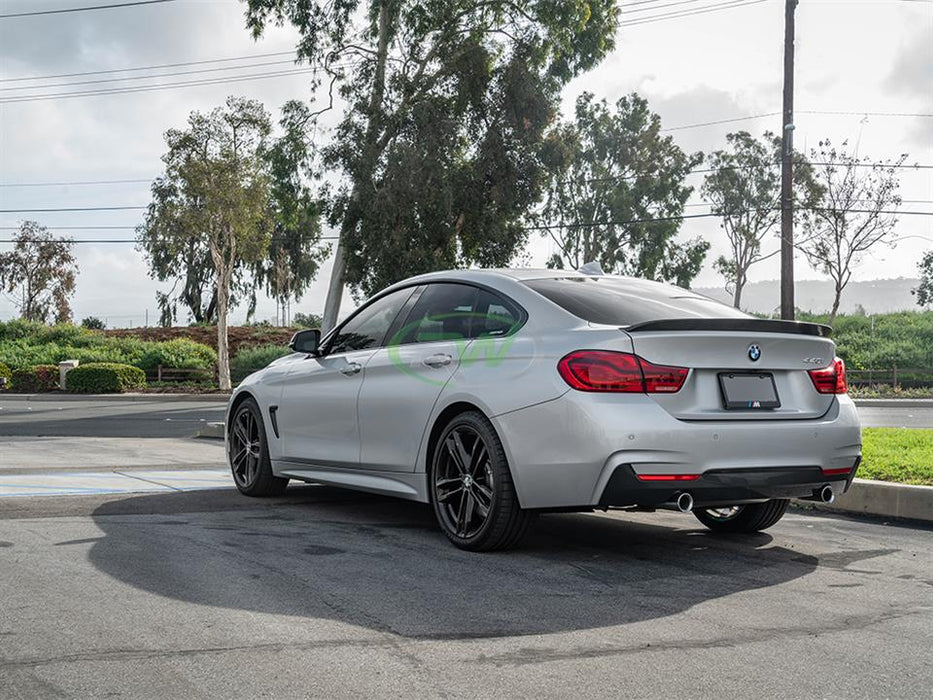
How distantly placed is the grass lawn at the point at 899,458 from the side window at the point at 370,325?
4.07 m

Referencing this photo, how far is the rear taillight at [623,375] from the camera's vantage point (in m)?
5.29

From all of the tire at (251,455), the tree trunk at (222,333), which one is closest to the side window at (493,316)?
the tire at (251,455)

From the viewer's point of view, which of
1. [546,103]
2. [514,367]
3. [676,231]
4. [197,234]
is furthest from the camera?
[676,231]

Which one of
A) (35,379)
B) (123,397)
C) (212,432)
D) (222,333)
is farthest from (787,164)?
(35,379)

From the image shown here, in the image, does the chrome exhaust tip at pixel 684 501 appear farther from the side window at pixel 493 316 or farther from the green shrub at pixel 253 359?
the green shrub at pixel 253 359

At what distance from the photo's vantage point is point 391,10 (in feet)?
104

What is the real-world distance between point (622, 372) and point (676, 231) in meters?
50.3

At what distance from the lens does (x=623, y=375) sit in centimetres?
530

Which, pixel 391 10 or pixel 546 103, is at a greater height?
pixel 391 10

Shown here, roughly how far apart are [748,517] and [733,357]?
167 centimetres

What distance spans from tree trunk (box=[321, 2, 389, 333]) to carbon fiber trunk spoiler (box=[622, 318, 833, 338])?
1020 inches

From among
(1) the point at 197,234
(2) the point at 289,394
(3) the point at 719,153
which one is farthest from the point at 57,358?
(2) the point at 289,394

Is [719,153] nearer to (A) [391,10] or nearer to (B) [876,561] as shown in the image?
(A) [391,10]

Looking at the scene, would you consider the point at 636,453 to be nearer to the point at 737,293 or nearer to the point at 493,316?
the point at 493,316
